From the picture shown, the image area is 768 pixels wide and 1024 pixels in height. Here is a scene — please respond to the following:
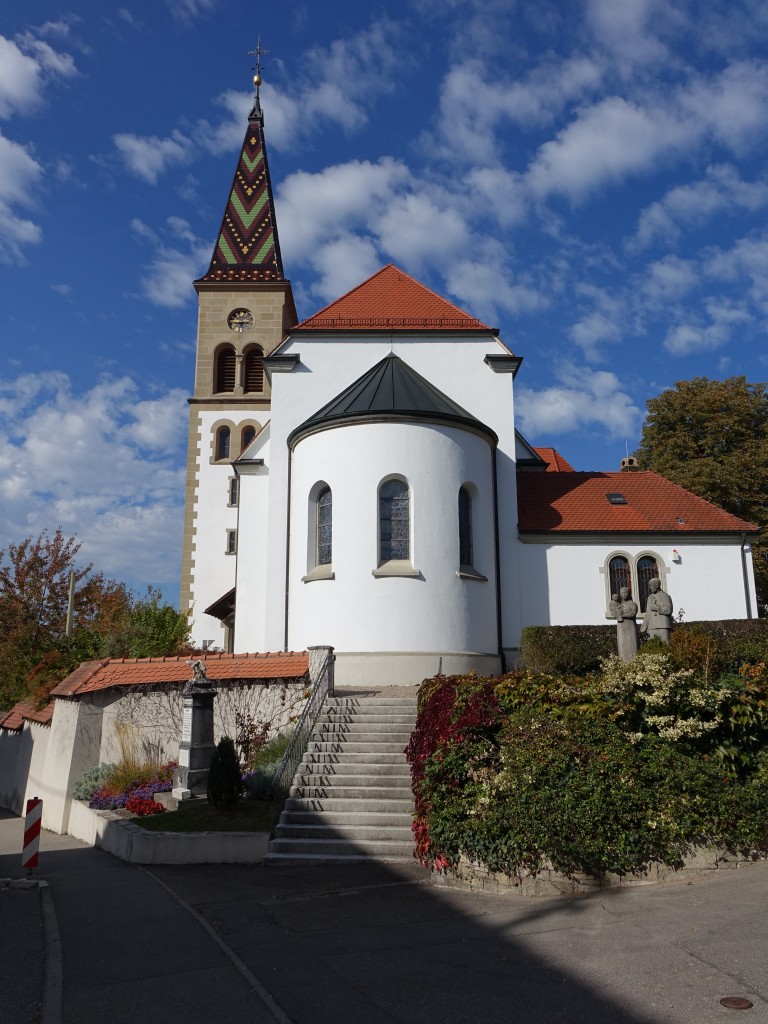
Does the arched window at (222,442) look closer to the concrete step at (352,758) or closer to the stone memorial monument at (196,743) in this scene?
the stone memorial monument at (196,743)

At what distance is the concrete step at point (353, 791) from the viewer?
11.4 metres

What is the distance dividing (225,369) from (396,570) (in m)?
17.6

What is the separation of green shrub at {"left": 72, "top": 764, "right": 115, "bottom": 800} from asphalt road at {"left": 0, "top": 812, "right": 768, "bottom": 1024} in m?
4.76

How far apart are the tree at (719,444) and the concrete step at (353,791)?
24627 millimetres

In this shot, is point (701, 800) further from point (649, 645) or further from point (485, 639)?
point (485, 639)

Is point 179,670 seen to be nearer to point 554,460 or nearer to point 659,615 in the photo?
point 659,615

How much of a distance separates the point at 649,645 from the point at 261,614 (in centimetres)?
1143

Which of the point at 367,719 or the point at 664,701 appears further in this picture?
the point at 367,719

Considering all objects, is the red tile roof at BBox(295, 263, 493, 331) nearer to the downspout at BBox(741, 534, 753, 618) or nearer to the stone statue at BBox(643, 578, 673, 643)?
the downspout at BBox(741, 534, 753, 618)

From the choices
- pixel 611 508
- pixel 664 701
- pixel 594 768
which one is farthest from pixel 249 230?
pixel 594 768

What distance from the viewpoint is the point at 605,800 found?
866cm

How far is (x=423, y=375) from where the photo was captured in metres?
22.5

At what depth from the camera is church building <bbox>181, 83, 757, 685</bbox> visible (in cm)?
1828

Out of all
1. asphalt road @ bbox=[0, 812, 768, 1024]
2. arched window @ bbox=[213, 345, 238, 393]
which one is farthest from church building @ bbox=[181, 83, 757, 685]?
arched window @ bbox=[213, 345, 238, 393]
